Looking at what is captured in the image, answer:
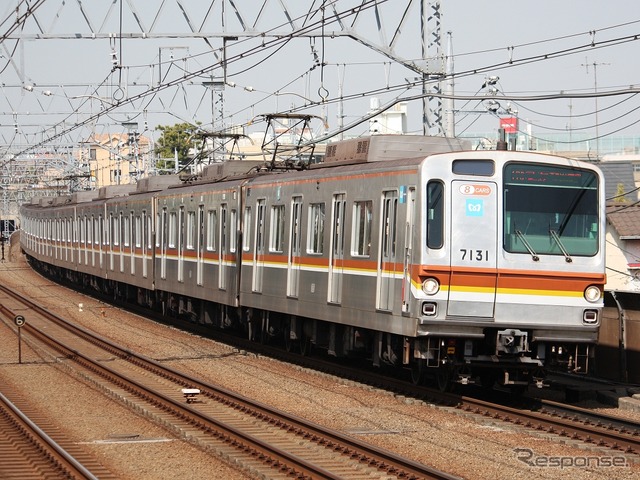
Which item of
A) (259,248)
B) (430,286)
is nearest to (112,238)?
(259,248)

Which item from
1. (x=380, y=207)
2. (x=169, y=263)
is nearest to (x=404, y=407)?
(x=380, y=207)

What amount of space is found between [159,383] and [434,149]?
5.03m

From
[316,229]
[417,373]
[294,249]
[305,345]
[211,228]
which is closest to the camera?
[417,373]

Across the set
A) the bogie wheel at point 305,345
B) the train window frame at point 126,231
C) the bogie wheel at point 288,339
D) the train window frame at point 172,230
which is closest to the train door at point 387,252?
the bogie wheel at point 305,345

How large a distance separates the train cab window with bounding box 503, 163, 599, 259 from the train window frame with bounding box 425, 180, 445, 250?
0.76 meters

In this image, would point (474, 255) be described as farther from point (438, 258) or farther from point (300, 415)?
point (300, 415)

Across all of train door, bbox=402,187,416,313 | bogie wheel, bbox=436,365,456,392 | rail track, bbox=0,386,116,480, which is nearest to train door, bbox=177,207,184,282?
bogie wheel, bbox=436,365,456,392

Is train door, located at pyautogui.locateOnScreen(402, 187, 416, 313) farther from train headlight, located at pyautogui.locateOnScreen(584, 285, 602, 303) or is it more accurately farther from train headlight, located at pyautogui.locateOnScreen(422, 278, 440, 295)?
train headlight, located at pyautogui.locateOnScreen(584, 285, 602, 303)

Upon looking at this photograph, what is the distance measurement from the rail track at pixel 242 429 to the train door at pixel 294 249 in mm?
2216

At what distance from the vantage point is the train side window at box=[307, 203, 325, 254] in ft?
53.7

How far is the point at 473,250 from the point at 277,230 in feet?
19.6

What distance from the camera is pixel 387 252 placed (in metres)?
14.0

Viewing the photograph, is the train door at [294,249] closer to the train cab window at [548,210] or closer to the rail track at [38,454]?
the train cab window at [548,210]

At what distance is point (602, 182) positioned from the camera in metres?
13.4
